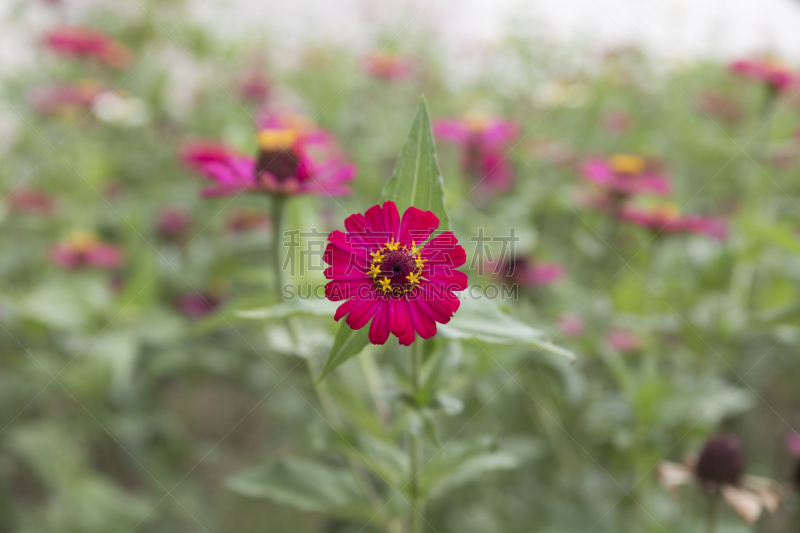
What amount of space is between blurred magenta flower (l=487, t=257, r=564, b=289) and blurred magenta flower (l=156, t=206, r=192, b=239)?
0.71m

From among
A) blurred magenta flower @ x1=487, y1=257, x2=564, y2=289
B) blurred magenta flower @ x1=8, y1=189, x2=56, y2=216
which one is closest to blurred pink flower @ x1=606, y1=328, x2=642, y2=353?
blurred magenta flower @ x1=487, y1=257, x2=564, y2=289

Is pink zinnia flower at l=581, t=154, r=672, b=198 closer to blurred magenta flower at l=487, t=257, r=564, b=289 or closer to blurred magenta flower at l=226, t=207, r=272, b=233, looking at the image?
blurred magenta flower at l=487, t=257, r=564, b=289

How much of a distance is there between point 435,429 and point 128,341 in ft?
2.21

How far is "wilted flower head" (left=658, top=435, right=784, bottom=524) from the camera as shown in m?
0.70

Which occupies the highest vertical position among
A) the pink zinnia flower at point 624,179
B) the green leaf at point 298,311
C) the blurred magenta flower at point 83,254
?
the pink zinnia flower at point 624,179

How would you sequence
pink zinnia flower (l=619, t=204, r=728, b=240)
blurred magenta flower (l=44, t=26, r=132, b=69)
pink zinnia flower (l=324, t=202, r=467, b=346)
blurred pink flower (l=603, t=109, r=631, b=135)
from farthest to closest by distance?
1. blurred pink flower (l=603, t=109, r=631, b=135)
2. blurred magenta flower (l=44, t=26, r=132, b=69)
3. pink zinnia flower (l=619, t=204, r=728, b=240)
4. pink zinnia flower (l=324, t=202, r=467, b=346)

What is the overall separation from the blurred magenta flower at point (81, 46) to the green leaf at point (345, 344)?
126 centimetres

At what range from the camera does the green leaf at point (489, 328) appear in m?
0.44

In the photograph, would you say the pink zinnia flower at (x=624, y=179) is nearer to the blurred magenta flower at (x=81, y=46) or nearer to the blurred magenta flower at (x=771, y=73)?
the blurred magenta flower at (x=771, y=73)

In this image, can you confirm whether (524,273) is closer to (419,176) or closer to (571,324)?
(571,324)

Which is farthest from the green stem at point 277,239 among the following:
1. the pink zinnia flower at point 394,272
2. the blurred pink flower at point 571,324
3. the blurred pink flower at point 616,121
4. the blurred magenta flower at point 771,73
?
the blurred pink flower at point 616,121

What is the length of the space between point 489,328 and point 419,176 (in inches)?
5.4

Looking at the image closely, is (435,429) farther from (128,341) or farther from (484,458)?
(128,341)

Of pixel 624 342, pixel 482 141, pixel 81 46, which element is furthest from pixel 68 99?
pixel 624 342
